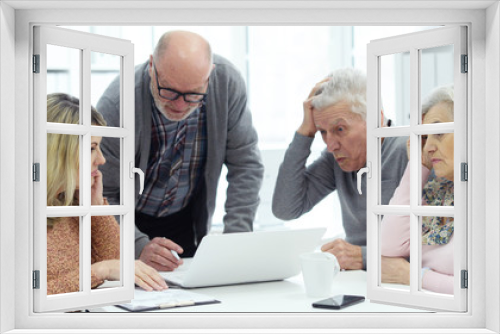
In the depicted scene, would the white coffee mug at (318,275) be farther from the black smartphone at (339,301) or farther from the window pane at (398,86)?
the window pane at (398,86)

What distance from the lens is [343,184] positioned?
12.7 feet

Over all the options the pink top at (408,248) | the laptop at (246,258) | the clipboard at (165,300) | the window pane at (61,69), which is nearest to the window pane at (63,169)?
the clipboard at (165,300)

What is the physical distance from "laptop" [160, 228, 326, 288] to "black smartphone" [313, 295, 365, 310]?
372 mm

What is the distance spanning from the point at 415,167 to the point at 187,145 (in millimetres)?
1789

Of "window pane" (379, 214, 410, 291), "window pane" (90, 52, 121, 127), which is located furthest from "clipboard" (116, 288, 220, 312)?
"window pane" (90, 52, 121, 127)

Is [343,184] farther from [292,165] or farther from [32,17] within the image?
[32,17]

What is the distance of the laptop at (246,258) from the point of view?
2768mm

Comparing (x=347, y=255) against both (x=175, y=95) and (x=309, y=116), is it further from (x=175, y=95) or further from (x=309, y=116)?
(x=175, y=95)

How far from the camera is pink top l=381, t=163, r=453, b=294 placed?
263cm

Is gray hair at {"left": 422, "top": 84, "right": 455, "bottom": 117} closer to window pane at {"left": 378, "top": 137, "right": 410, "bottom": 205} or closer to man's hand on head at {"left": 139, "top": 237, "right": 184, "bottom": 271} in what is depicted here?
window pane at {"left": 378, "top": 137, "right": 410, "bottom": 205}

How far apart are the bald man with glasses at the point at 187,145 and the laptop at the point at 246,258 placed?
610 millimetres

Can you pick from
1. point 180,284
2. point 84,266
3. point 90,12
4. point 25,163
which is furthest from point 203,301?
point 90,12

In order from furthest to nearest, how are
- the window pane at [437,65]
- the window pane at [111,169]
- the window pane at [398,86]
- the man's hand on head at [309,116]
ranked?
the window pane at [398,86] → the window pane at [437,65] → the man's hand on head at [309,116] → the window pane at [111,169]

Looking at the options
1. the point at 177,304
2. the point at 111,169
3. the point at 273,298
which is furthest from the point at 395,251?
the point at 111,169
